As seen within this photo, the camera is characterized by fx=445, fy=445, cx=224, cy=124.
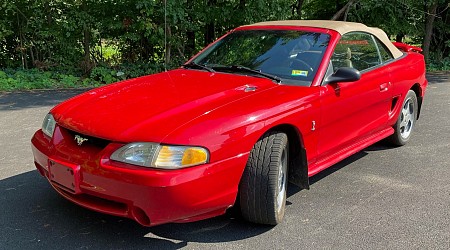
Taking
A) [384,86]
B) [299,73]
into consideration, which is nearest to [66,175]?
[299,73]

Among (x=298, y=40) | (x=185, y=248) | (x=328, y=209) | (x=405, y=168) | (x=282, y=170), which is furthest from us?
(x=405, y=168)

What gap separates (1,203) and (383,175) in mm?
3421

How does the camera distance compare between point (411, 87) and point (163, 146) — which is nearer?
point (163, 146)

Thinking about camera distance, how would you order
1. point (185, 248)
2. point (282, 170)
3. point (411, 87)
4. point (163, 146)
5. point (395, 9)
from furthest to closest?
1. point (395, 9)
2. point (411, 87)
3. point (282, 170)
4. point (185, 248)
5. point (163, 146)

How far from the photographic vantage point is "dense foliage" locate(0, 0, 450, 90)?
10555 mm

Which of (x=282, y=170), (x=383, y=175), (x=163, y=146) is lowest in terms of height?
(x=383, y=175)

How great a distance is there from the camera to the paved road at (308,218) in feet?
9.91

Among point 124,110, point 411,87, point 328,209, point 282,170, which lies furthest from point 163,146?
point 411,87

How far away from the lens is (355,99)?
3.94 m

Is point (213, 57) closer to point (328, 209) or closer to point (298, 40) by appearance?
point (298, 40)

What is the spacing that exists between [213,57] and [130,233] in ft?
6.36

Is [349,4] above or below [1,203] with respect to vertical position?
above

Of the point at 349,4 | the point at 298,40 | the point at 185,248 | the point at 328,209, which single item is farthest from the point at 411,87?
the point at 349,4

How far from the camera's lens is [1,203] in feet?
11.8
